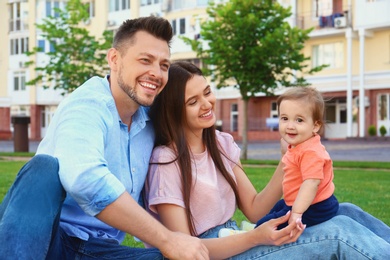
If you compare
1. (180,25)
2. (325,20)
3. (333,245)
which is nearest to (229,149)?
(333,245)

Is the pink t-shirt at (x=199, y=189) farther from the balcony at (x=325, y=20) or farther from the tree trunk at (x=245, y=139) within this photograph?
the balcony at (x=325, y=20)

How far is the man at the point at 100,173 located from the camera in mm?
2801

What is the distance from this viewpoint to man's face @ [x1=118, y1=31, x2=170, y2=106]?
3.26 m

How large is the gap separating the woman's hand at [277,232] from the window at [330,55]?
34.0 m

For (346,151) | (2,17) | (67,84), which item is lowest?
(346,151)

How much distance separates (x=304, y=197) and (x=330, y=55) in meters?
34.5

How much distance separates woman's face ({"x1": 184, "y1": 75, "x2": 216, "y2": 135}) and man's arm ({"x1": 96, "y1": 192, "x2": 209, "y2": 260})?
786mm

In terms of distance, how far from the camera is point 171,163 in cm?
339

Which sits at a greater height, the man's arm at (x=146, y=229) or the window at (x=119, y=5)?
the window at (x=119, y=5)

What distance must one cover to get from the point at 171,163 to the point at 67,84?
2292 cm

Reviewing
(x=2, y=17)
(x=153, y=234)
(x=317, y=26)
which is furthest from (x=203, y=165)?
(x=2, y=17)

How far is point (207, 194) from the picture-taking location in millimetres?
3475

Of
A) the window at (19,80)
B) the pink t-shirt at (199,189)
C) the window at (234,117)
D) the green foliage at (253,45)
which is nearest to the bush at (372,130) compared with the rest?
the window at (234,117)

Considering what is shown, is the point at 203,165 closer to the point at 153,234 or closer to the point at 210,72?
the point at 153,234
